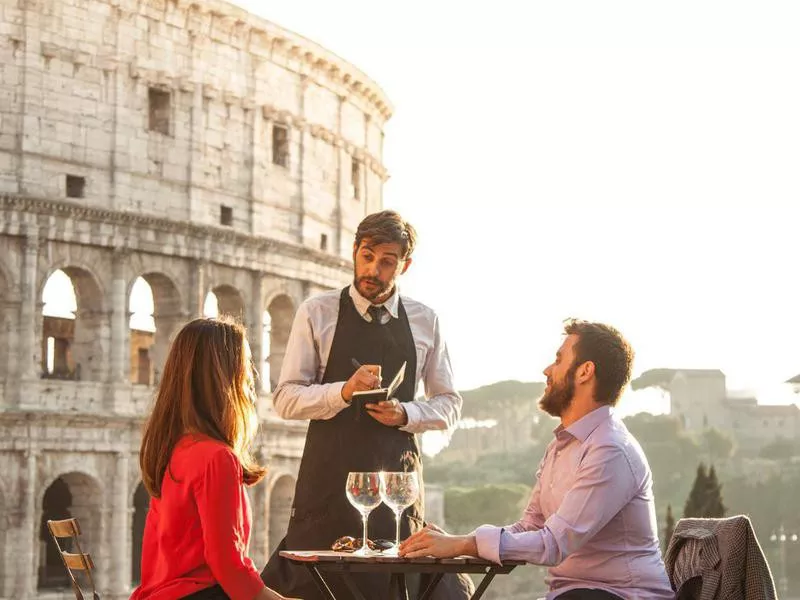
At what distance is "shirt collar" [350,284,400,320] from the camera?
5828 millimetres

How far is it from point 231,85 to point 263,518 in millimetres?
8554

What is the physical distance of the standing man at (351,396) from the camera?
5527 mm

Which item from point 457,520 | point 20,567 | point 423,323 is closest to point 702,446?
point 457,520

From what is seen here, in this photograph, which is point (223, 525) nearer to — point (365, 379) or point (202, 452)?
point (202, 452)

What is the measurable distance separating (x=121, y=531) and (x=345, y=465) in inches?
819

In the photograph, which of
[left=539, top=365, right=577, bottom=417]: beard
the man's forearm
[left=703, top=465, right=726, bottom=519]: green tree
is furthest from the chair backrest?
[left=703, top=465, right=726, bottom=519]: green tree

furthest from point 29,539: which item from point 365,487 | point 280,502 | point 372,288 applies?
point 365,487

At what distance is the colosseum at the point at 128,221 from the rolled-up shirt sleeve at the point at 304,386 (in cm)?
1932

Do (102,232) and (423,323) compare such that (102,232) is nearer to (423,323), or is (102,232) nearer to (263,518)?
(263,518)

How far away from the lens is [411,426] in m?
5.66

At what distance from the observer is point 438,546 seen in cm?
445

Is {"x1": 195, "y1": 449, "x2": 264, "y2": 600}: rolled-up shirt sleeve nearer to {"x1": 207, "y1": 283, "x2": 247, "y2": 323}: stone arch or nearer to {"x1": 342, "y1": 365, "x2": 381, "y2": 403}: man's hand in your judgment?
{"x1": 342, "y1": 365, "x2": 381, "y2": 403}: man's hand

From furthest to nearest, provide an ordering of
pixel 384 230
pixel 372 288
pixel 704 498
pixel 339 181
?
pixel 704 498, pixel 339 181, pixel 372 288, pixel 384 230

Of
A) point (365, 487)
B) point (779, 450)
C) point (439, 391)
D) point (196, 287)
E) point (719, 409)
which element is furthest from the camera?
point (719, 409)
